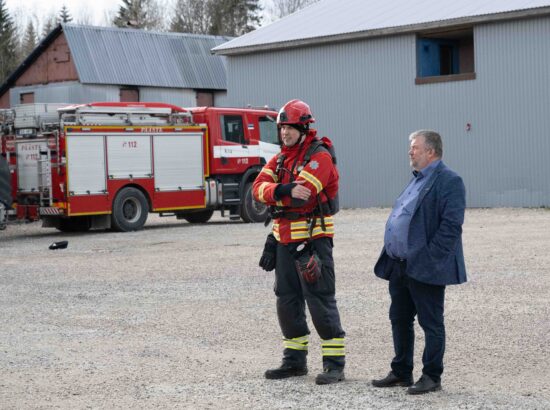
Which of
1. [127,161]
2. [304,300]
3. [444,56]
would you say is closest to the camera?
[304,300]

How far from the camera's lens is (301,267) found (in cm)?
705

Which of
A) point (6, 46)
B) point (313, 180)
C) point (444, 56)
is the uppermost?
point (6, 46)

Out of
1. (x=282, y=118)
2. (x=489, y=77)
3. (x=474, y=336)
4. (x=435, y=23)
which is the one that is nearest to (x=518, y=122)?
(x=489, y=77)

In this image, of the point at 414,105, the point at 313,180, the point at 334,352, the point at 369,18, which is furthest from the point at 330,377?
the point at 369,18

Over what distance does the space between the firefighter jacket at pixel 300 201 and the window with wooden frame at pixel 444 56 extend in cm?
2231

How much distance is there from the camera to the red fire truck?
21531 millimetres

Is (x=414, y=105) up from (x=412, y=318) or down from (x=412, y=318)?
up

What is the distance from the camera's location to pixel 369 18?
32.3 meters

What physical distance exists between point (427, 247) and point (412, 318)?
594mm

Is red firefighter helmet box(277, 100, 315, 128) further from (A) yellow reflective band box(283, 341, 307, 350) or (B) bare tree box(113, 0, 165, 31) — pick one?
(B) bare tree box(113, 0, 165, 31)

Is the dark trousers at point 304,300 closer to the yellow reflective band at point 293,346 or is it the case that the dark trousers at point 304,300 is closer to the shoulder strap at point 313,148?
the yellow reflective band at point 293,346

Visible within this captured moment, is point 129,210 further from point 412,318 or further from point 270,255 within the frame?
point 412,318

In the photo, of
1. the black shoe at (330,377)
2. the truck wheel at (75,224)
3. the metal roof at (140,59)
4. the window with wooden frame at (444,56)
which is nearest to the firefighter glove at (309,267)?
the black shoe at (330,377)

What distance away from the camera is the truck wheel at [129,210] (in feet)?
72.8
